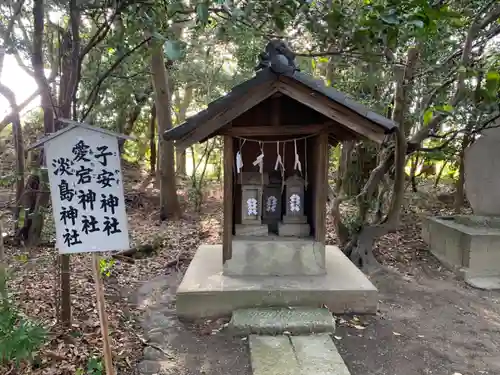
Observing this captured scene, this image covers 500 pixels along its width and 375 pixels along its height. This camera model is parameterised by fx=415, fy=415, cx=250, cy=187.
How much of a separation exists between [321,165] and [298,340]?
2.22m

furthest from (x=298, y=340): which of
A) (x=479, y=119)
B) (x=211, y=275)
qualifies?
(x=479, y=119)

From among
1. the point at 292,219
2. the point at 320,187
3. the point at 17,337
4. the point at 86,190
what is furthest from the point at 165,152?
the point at 17,337

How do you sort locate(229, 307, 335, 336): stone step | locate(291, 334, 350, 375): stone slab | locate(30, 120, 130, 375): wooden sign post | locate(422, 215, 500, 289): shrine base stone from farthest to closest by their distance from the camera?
locate(422, 215, 500, 289): shrine base stone, locate(229, 307, 335, 336): stone step, locate(291, 334, 350, 375): stone slab, locate(30, 120, 130, 375): wooden sign post

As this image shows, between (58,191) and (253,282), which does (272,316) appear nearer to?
(253,282)

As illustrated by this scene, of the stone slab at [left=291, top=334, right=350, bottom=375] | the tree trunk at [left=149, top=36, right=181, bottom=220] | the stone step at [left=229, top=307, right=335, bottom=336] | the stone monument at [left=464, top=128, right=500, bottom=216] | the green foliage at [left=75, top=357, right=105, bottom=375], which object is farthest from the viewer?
the tree trunk at [left=149, top=36, right=181, bottom=220]

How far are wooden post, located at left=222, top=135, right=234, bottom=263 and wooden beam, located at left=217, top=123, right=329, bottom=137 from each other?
0.11 m

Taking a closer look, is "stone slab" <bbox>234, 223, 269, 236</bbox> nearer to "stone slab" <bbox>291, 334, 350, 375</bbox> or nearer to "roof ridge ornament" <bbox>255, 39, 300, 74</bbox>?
"stone slab" <bbox>291, 334, 350, 375</bbox>

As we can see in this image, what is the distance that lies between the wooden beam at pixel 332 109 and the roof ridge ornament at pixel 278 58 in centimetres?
15

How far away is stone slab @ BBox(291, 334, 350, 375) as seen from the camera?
12.0 ft

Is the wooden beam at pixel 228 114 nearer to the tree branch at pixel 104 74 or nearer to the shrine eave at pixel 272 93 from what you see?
the shrine eave at pixel 272 93

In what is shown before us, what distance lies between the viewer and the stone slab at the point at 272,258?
545cm

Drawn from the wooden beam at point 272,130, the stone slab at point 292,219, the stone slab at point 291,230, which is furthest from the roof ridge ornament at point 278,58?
the stone slab at point 291,230

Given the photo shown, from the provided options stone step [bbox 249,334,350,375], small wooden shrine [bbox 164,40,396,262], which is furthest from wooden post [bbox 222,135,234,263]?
stone step [bbox 249,334,350,375]

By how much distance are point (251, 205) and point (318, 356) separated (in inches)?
91.1
